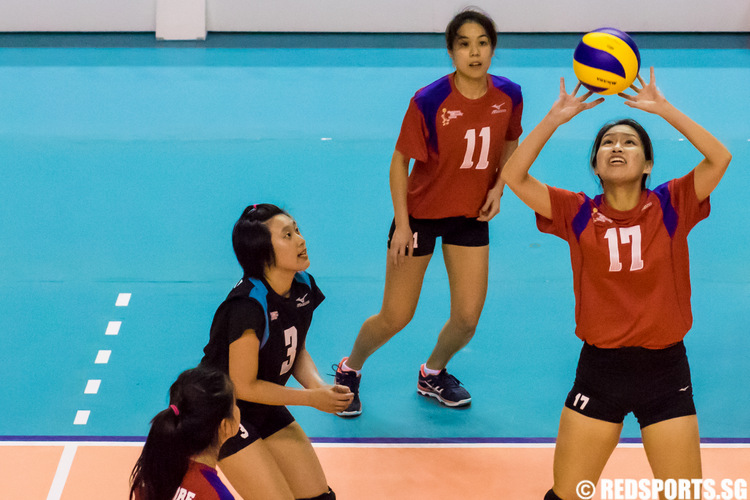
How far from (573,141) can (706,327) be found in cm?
337

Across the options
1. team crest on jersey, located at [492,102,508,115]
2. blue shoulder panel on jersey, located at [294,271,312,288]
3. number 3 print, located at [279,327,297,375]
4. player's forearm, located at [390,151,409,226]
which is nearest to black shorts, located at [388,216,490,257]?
player's forearm, located at [390,151,409,226]

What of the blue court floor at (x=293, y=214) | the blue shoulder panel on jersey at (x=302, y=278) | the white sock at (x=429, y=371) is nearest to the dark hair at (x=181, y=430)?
the blue shoulder panel on jersey at (x=302, y=278)

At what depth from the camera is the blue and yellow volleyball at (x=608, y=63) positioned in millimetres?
4070

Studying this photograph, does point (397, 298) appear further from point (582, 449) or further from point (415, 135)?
point (582, 449)

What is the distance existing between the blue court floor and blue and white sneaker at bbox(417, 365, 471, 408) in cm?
10

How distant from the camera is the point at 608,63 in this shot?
4078 millimetres

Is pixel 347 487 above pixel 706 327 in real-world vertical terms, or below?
below

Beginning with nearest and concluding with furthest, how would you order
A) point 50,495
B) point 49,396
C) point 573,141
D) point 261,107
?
point 50,495 < point 49,396 < point 573,141 < point 261,107

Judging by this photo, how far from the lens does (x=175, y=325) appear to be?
20.6 ft

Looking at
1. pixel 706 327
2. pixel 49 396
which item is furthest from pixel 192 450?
pixel 706 327

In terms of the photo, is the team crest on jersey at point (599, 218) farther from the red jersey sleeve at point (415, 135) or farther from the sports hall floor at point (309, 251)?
the red jersey sleeve at point (415, 135)

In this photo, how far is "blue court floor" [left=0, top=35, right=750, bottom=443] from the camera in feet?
18.3

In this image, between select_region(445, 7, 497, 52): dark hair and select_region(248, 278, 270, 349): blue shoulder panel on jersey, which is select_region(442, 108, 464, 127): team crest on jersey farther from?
select_region(248, 278, 270, 349): blue shoulder panel on jersey

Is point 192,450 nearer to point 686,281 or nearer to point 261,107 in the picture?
point 686,281
